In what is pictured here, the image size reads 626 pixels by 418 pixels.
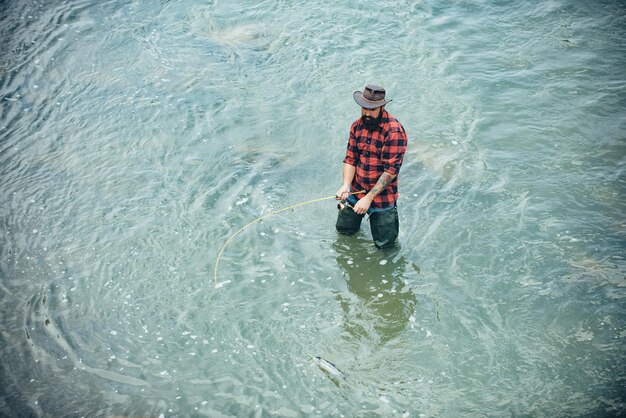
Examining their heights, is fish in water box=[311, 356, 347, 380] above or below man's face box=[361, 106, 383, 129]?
below

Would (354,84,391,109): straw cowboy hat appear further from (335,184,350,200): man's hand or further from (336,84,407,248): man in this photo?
(335,184,350,200): man's hand

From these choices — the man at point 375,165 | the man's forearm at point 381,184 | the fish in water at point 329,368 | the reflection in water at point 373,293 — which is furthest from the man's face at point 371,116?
the fish in water at point 329,368

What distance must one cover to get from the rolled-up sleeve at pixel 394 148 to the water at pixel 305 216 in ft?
4.78

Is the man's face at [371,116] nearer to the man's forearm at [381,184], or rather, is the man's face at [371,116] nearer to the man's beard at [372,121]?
the man's beard at [372,121]

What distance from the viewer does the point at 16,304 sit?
6.54m

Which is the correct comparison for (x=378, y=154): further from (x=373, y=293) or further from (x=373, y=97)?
(x=373, y=293)

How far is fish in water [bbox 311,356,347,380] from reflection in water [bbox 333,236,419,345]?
0.44 meters

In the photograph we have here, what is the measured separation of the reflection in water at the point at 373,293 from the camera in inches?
245

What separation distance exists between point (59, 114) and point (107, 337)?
5240mm

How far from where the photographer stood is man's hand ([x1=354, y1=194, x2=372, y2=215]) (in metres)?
6.23

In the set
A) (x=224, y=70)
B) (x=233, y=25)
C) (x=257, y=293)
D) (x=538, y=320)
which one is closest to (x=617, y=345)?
(x=538, y=320)

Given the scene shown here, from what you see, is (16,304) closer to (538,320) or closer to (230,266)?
(230,266)

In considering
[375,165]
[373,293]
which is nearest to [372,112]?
[375,165]

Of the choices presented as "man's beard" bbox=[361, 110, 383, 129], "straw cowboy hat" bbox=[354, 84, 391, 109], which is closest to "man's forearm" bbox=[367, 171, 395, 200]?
"man's beard" bbox=[361, 110, 383, 129]
